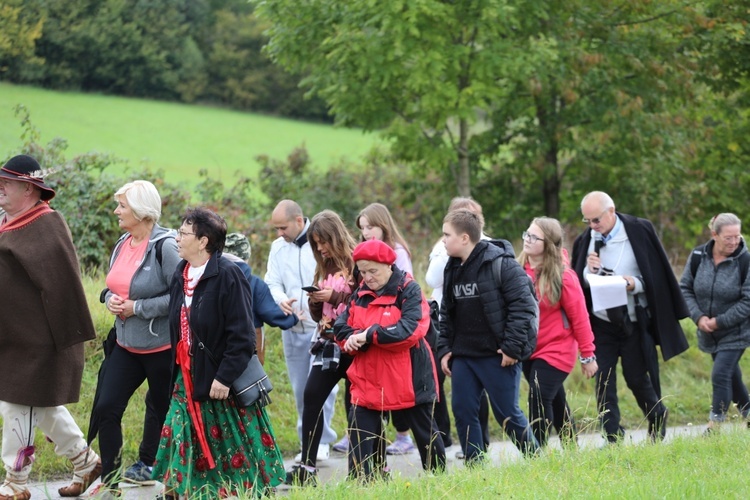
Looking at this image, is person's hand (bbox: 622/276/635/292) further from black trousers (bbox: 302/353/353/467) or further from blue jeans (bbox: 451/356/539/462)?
black trousers (bbox: 302/353/353/467)

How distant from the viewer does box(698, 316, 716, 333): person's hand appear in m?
8.34

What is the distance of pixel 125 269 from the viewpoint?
6426 mm

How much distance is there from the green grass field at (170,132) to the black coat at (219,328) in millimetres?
8237

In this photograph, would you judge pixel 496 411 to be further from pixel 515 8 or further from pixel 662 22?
pixel 662 22

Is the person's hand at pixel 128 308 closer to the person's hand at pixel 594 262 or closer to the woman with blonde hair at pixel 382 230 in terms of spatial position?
the woman with blonde hair at pixel 382 230

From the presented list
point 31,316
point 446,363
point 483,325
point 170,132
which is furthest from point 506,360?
point 170,132

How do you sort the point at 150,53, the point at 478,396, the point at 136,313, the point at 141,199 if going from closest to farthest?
the point at 136,313 → the point at 141,199 → the point at 478,396 → the point at 150,53

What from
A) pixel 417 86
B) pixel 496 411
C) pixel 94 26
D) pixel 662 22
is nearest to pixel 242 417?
pixel 496 411

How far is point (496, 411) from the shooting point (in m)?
6.72

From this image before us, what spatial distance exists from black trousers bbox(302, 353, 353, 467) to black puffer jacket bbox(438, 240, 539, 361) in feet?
3.00

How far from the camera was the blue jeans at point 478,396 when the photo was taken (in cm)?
659

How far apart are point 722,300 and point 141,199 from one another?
507 cm

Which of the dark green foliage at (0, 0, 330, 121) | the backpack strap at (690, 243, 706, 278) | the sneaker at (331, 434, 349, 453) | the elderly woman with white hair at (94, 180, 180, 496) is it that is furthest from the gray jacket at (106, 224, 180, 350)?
the dark green foliage at (0, 0, 330, 121)

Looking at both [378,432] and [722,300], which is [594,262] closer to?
[722,300]
